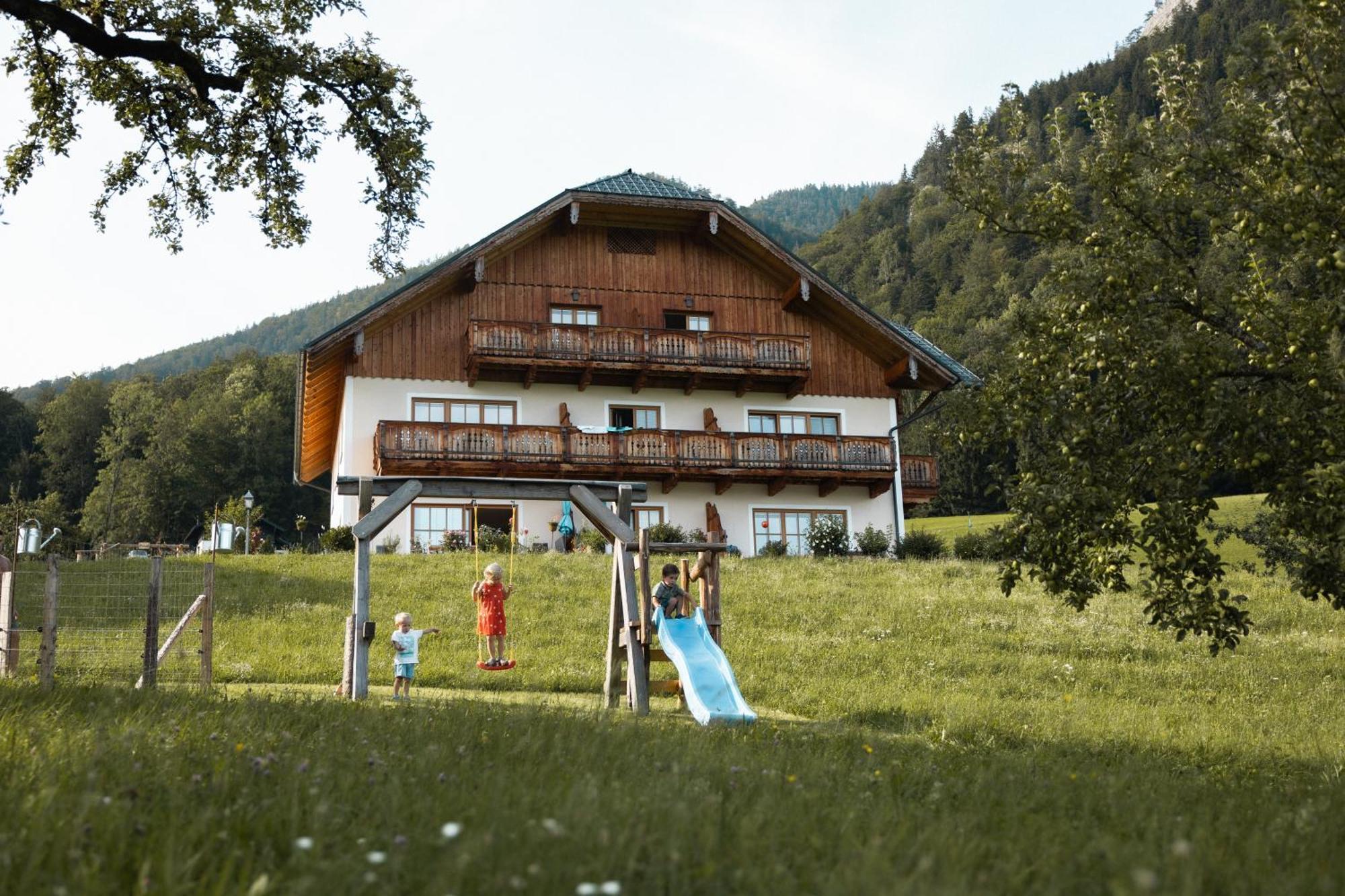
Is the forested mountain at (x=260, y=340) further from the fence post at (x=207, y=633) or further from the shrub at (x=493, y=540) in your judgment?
the fence post at (x=207, y=633)

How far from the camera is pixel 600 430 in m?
33.0

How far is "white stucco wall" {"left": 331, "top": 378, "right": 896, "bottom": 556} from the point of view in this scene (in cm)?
3316

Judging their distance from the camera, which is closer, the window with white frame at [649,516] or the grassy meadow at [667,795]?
the grassy meadow at [667,795]

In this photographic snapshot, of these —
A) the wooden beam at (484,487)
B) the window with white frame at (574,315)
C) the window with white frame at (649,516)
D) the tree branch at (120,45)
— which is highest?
the window with white frame at (574,315)

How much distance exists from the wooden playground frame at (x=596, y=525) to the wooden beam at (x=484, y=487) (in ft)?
0.03

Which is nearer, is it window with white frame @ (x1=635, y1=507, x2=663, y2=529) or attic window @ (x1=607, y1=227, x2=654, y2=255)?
window with white frame @ (x1=635, y1=507, x2=663, y2=529)

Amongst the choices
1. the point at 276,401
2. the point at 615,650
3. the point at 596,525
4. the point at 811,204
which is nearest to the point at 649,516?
the point at 596,525

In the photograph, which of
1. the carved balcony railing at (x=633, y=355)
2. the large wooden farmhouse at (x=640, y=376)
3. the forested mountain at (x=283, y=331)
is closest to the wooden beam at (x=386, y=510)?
the large wooden farmhouse at (x=640, y=376)

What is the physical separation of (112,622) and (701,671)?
1292 cm

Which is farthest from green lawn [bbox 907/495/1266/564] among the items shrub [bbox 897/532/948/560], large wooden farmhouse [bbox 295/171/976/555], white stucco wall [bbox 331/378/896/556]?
large wooden farmhouse [bbox 295/171/976/555]

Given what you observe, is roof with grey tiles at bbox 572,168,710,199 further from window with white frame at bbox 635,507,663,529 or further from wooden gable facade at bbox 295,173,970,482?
window with white frame at bbox 635,507,663,529

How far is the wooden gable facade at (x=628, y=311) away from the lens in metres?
33.4

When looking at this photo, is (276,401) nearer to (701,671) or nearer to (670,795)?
(701,671)

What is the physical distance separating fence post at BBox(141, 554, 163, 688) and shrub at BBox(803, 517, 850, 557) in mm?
21917
